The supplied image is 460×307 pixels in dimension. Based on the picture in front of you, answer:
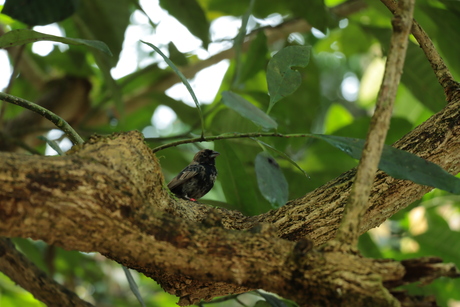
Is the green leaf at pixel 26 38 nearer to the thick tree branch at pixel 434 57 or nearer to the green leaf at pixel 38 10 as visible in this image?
the green leaf at pixel 38 10

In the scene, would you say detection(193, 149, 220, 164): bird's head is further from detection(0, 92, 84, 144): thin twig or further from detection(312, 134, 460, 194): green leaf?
detection(312, 134, 460, 194): green leaf

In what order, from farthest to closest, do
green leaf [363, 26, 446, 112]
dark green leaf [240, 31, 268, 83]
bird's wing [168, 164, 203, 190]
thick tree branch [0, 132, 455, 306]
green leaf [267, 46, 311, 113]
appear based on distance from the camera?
dark green leaf [240, 31, 268, 83], green leaf [363, 26, 446, 112], bird's wing [168, 164, 203, 190], green leaf [267, 46, 311, 113], thick tree branch [0, 132, 455, 306]

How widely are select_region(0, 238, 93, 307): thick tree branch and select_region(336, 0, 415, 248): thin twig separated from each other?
1.40m

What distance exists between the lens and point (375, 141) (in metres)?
1.22

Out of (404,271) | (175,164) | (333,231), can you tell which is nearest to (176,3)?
(175,164)

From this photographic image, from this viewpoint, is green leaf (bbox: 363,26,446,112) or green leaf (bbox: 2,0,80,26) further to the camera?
green leaf (bbox: 363,26,446,112)

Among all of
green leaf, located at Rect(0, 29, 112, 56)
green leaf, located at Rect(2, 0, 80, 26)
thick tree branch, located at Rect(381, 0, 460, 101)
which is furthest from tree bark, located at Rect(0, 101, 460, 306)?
green leaf, located at Rect(2, 0, 80, 26)

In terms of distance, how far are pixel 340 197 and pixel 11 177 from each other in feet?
3.32

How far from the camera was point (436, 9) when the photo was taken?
8.87 feet

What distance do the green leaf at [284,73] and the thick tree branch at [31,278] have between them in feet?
4.27

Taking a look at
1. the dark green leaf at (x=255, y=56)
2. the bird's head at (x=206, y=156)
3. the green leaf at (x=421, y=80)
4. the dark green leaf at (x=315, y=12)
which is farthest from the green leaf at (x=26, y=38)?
the green leaf at (x=421, y=80)

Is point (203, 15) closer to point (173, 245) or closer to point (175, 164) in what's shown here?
point (175, 164)

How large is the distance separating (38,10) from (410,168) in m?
1.92

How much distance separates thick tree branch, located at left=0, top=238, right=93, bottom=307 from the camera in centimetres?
211
